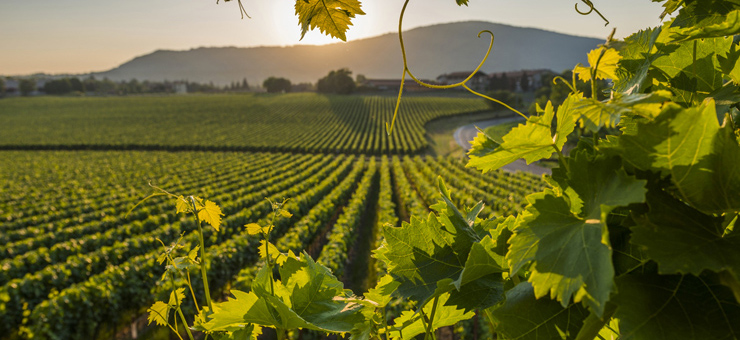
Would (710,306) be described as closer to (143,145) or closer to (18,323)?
(18,323)

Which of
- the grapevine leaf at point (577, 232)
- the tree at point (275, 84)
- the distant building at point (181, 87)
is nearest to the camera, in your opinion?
the grapevine leaf at point (577, 232)

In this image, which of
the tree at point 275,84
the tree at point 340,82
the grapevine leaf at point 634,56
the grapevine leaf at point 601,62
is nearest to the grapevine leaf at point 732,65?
the grapevine leaf at point 634,56

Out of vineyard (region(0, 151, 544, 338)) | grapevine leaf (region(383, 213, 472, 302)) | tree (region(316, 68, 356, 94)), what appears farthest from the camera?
tree (region(316, 68, 356, 94))

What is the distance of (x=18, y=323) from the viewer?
8.33 meters

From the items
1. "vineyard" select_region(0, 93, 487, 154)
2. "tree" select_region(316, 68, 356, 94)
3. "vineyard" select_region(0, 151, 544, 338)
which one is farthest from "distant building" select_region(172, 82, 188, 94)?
"vineyard" select_region(0, 151, 544, 338)

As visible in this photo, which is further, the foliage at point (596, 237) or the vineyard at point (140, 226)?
the vineyard at point (140, 226)

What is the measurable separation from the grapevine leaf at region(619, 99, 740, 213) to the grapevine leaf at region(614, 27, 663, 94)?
30 cm

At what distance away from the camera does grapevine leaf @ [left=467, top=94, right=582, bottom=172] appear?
547mm

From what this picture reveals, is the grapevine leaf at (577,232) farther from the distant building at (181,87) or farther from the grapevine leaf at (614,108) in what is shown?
the distant building at (181,87)

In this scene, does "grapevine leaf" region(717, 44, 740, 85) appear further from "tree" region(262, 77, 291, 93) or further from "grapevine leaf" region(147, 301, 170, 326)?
"tree" region(262, 77, 291, 93)

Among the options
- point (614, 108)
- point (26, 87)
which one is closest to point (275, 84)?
point (26, 87)

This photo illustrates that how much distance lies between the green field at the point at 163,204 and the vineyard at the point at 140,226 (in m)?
0.04

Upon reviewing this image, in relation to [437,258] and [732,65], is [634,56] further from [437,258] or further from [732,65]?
[437,258]

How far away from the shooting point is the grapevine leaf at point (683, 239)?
1.37ft
